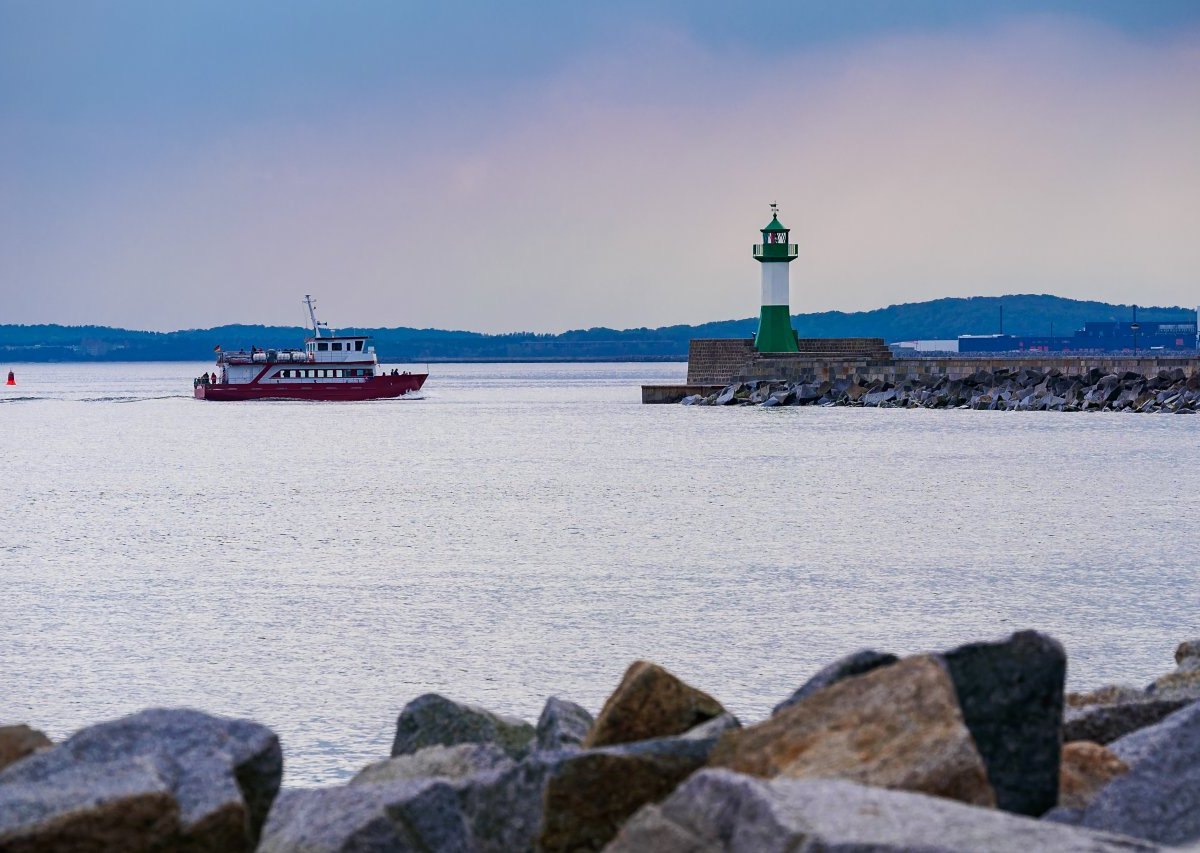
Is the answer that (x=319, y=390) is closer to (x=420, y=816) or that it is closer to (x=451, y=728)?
(x=451, y=728)

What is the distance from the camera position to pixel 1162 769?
11.4 feet

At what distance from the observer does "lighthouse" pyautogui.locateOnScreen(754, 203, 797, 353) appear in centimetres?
4212

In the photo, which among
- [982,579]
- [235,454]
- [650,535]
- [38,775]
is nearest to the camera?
[38,775]

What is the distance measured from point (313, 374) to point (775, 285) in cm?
1981

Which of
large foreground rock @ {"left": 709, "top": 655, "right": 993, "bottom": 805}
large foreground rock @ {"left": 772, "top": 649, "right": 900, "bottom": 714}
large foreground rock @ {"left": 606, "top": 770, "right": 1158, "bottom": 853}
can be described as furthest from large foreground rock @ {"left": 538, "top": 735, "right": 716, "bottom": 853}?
large foreground rock @ {"left": 606, "top": 770, "right": 1158, "bottom": 853}

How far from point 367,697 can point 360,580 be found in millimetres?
4277

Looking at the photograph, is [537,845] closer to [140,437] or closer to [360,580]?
[360,580]

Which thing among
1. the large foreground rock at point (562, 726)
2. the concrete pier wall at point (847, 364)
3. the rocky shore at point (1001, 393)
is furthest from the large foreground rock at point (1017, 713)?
the concrete pier wall at point (847, 364)

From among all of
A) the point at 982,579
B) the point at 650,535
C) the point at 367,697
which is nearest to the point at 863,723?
the point at 367,697

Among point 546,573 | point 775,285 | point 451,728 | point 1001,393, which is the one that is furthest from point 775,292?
point 451,728

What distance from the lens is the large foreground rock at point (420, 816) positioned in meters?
3.21

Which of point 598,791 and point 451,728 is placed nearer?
point 598,791

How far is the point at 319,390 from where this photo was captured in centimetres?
5575

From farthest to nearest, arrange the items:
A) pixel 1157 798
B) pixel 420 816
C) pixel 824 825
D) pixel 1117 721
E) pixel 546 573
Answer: pixel 546 573 < pixel 1117 721 < pixel 1157 798 < pixel 420 816 < pixel 824 825
